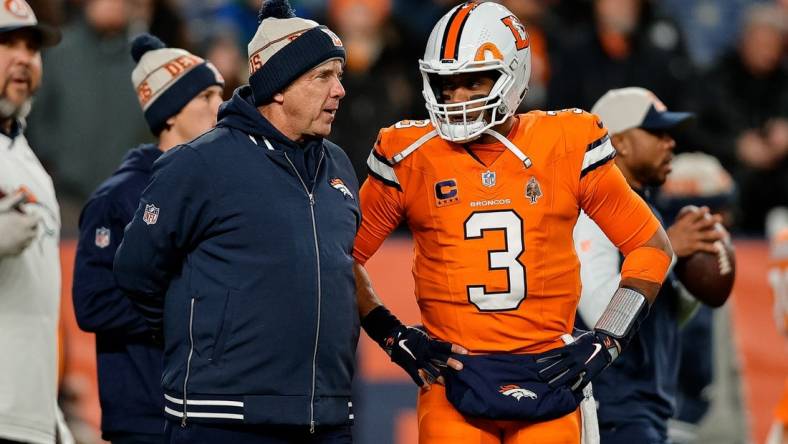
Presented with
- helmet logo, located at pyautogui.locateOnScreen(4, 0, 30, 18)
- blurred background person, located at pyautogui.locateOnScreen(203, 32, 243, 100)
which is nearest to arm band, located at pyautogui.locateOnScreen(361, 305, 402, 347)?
helmet logo, located at pyautogui.locateOnScreen(4, 0, 30, 18)

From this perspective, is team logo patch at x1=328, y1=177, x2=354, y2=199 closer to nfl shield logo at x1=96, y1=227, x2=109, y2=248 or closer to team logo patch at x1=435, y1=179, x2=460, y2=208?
team logo patch at x1=435, y1=179, x2=460, y2=208

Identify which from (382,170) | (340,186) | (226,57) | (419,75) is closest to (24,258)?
(340,186)

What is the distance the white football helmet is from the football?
3.75ft

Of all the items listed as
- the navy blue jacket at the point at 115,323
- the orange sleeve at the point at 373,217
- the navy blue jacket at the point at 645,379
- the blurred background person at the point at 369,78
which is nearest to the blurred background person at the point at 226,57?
the blurred background person at the point at 369,78

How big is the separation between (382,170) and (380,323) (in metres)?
0.50

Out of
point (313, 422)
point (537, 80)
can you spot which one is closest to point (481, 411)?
point (313, 422)

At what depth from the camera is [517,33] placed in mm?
4504

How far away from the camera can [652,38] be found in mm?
9156

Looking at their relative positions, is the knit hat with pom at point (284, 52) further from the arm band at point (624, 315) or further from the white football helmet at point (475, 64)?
the arm band at point (624, 315)

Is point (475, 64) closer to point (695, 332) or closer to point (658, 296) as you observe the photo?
point (658, 296)

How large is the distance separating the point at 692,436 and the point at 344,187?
3055mm

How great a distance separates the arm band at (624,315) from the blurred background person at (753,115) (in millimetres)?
4474

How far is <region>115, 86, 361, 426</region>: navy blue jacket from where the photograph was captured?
3.99 m

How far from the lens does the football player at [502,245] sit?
4.25 m
